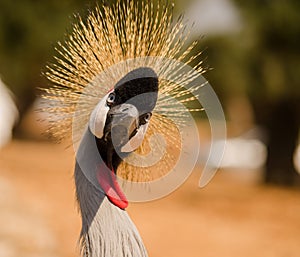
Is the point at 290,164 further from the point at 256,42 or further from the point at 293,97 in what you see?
the point at 256,42

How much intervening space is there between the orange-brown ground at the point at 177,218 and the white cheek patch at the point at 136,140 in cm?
239

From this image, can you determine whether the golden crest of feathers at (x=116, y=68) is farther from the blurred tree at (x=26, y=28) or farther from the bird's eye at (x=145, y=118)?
the blurred tree at (x=26, y=28)

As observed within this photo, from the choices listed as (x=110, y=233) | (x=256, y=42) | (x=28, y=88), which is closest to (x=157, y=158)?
(x=110, y=233)

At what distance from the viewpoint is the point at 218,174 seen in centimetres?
1057

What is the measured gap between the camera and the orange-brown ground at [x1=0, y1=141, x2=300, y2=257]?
4738 mm

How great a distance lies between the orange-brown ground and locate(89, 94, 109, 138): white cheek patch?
7.94 ft

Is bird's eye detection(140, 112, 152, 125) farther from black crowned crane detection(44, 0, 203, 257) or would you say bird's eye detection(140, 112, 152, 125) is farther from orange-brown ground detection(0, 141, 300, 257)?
orange-brown ground detection(0, 141, 300, 257)

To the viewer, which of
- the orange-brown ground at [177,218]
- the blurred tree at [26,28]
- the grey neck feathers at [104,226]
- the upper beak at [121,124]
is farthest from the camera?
the blurred tree at [26,28]

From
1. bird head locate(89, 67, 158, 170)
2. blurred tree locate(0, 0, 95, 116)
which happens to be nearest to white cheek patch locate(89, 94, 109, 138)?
bird head locate(89, 67, 158, 170)

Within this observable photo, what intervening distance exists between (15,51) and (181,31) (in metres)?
8.24

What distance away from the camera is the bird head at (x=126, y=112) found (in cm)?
170

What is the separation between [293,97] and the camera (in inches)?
321

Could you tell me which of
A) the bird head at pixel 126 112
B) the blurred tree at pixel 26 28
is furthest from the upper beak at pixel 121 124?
the blurred tree at pixel 26 28

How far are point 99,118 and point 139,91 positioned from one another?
119 millimetres
